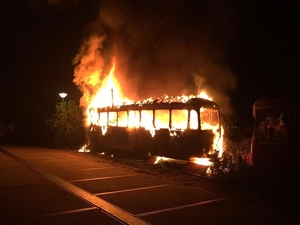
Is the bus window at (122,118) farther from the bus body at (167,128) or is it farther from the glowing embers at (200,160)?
the glowing embers at (200,160)

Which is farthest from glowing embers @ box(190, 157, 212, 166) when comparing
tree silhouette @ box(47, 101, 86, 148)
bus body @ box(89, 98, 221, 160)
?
tree silhouette @ box(47, 101, 86, 148)

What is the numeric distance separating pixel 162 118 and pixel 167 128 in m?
0.60

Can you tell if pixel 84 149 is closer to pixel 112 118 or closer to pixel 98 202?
pixel 112 118

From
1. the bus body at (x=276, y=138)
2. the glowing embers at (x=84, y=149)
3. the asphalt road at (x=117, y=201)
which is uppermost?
the bus body at (x=276, y=138)

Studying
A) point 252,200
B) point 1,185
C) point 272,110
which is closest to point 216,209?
point 252,200

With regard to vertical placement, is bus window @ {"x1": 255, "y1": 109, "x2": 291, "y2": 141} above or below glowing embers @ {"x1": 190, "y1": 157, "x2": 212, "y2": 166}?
above

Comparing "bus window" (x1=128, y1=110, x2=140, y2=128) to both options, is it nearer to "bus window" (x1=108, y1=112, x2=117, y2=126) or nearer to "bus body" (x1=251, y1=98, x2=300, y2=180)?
"bus window" (x1=108, y1=112, x2=117, y2=126)

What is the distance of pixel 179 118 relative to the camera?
13.7 m

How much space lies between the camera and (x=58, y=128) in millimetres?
23156

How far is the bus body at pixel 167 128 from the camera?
1318cm

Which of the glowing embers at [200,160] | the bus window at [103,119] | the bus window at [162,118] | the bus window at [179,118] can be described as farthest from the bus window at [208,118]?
the bus window at [103,119]

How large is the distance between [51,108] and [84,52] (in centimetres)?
1418

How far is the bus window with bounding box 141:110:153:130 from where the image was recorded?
49.5 feet

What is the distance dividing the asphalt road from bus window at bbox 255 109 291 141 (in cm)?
190
